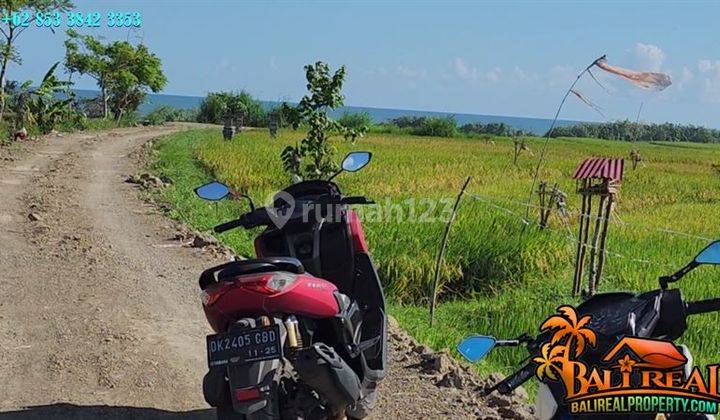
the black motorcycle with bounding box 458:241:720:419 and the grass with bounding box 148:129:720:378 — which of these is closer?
the black motorcycle with bounding box 458:241:720:419

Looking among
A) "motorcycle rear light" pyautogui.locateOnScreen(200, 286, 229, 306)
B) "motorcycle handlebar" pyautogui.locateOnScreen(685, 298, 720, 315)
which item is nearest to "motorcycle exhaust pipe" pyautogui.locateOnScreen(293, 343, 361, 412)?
"motorcycle rear light" pyautogui.locateOnScreen(200, 286, 229, 306)

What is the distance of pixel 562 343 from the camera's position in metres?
2.24

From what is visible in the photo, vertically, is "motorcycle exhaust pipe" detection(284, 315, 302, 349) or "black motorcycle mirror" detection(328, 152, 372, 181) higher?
"black motorcycle mirror" detection(328, 152, 372, 181)

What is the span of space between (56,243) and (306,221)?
15.3 feet

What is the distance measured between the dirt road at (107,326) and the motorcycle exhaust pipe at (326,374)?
1026 millimetres

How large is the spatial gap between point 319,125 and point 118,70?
23715 millimetres

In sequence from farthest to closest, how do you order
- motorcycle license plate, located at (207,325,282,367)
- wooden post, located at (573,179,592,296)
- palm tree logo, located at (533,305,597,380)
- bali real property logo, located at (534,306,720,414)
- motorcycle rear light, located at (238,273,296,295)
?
wooden post, located at (573,179,592,296) < motorcycle rear light, located at (238,273,296,295) < motorcycle license plate, located at (207,325,282,367) < palm tree logo, located at (533,305,597,380) < bali real property logo, located at (534,306,720,414)

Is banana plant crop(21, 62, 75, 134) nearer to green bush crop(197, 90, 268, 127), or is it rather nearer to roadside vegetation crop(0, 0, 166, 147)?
roadside vegetation crop(0, 0, 166, 147)

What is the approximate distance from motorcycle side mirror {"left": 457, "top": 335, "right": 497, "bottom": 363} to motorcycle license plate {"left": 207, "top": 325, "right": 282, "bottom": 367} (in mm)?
886

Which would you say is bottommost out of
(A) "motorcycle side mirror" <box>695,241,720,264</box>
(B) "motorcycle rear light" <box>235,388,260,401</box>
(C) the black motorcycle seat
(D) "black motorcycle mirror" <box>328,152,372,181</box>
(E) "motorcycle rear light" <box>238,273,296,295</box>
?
(B) "motorcycle rear light" <box>235,388,260,401</box>

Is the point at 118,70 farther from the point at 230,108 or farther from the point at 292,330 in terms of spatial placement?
the point at 292,330

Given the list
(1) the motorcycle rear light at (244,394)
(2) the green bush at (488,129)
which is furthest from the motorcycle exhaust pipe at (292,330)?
(2) the green bush at (488,129)

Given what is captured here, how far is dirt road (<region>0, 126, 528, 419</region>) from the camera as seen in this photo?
4.23m

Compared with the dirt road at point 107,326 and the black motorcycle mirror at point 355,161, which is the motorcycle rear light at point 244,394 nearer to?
the dirt road at point 107,326
